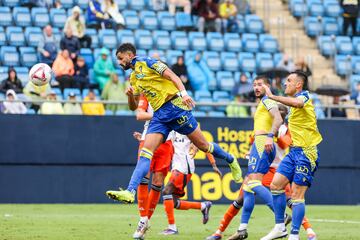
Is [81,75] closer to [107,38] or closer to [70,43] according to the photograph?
[70,43]

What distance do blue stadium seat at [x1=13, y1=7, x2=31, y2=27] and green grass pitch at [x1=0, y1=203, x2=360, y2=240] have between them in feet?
20.5

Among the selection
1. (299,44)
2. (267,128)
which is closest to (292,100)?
(267,128)

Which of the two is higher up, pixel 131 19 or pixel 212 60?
pixel 131 19

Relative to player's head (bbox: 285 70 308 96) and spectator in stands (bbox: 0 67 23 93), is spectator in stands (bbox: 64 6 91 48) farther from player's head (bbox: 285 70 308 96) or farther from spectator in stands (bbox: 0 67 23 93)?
player's head (bbox: 285 70 308 96)

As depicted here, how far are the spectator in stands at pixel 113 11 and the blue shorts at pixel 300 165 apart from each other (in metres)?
13.7

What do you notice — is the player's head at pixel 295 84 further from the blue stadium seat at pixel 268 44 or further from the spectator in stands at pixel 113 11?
the blue stadium seat at pixel 268 44

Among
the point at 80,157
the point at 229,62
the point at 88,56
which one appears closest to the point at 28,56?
the point at 88,56

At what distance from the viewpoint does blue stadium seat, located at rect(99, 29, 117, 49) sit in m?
26.3

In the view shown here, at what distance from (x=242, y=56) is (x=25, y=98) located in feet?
26.0

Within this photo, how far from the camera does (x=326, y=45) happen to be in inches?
1172

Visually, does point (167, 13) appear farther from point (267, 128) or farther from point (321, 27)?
point (267, 128)

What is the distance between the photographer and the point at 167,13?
28.1 metres

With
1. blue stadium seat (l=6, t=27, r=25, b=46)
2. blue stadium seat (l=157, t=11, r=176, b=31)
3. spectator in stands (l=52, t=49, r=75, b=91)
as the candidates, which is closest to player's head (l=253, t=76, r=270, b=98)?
spectator in stands (l=52, t=49, r=75, b=91)

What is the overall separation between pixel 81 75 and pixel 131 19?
4000 mm
